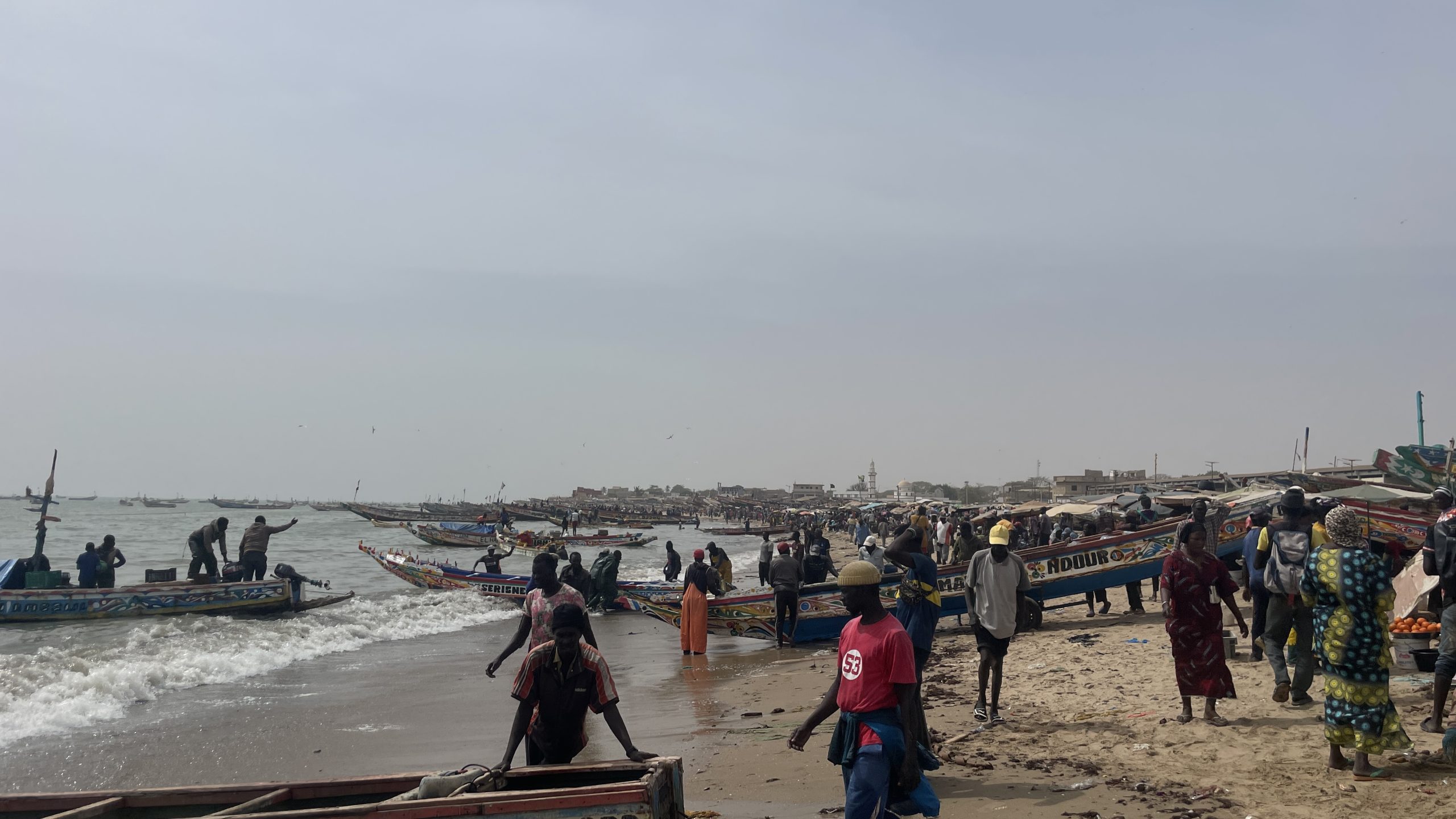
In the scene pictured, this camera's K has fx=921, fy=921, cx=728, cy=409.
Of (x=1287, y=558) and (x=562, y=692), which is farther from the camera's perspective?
(x=1287, y=558)

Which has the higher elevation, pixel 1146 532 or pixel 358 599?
pixel 1146 532

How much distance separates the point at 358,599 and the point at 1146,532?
18166mm

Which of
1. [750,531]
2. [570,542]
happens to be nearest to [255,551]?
[570,542]

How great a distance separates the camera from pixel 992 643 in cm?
755

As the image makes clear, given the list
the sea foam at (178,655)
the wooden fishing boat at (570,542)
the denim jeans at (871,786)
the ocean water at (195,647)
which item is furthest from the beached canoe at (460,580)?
the denim jeans at (871,786)

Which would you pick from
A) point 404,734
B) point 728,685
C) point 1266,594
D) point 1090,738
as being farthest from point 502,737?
point 1266,594

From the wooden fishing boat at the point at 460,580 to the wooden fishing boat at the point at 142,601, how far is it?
16.4 feet

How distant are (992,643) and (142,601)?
1794 cm

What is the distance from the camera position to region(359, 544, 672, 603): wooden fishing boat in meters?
20.9

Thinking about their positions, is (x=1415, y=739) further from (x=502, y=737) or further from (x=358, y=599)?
(x=358, y=599)

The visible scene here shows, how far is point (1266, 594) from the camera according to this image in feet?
25.9

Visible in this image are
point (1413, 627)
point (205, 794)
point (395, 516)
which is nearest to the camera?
point (205, 794)

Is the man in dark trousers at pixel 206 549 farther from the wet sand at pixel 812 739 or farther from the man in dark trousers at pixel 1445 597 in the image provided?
the man in dark trousers at pixel 1445 597

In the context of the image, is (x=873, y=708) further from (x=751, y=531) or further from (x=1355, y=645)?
(x=751, y=531)
